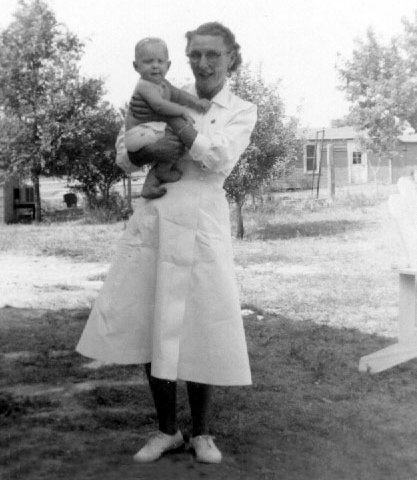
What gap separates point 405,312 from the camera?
5188 millimetres

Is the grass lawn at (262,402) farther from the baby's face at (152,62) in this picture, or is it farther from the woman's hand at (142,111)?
the baby's face at (152,62)

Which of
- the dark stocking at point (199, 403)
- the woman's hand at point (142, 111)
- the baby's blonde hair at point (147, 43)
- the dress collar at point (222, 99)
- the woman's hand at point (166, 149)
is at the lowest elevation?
the dark stocking at point (199, 403)

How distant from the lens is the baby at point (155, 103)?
310 centimetres

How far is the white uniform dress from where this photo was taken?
314cm

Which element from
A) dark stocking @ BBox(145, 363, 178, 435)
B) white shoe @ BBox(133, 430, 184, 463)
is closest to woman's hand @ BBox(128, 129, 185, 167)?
dark stocking @ BBox(145, 363, 178, 435)

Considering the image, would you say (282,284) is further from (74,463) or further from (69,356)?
(74,463)

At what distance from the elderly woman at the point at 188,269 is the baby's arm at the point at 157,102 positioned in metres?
0.05

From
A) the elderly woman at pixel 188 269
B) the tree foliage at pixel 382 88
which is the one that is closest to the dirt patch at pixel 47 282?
the elderly woman at pixel 188 269

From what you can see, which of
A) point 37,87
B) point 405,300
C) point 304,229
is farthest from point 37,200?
point 405,300

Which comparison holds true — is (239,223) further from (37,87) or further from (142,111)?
(142,111)

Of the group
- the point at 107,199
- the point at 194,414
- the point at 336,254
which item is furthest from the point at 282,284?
the point at 107,199

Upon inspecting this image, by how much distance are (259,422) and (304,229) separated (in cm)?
1165

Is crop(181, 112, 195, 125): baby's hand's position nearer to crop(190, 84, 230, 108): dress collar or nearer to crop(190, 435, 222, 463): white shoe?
crop(190, 84, 230, 108): dress collar

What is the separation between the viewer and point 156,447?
11.0 ft
